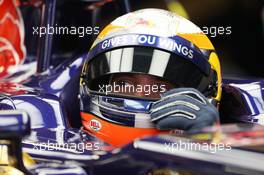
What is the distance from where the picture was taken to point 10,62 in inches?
77.0

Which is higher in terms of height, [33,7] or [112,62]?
[33,7]

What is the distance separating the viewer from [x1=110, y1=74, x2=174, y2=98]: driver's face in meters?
1.33

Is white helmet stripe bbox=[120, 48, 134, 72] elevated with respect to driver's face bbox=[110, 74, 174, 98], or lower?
elevated

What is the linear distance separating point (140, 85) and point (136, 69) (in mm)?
35

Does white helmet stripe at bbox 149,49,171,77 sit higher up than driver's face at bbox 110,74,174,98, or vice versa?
white helmet stripe at bbox 149,49,171,77

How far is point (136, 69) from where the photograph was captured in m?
1.32

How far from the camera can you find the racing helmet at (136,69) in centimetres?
131

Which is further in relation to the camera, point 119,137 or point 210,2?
point 210,2

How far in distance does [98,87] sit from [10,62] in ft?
2.12

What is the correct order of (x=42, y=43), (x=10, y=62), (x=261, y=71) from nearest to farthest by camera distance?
1. (x=42, y=43)
2. (x=10, y=62)
3. (x=261, y=71)

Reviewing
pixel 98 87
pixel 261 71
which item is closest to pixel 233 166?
pixel 98 87

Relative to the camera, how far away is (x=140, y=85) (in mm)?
1332

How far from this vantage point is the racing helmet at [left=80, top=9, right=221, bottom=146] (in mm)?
1312

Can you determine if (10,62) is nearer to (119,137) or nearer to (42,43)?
(42,43)
